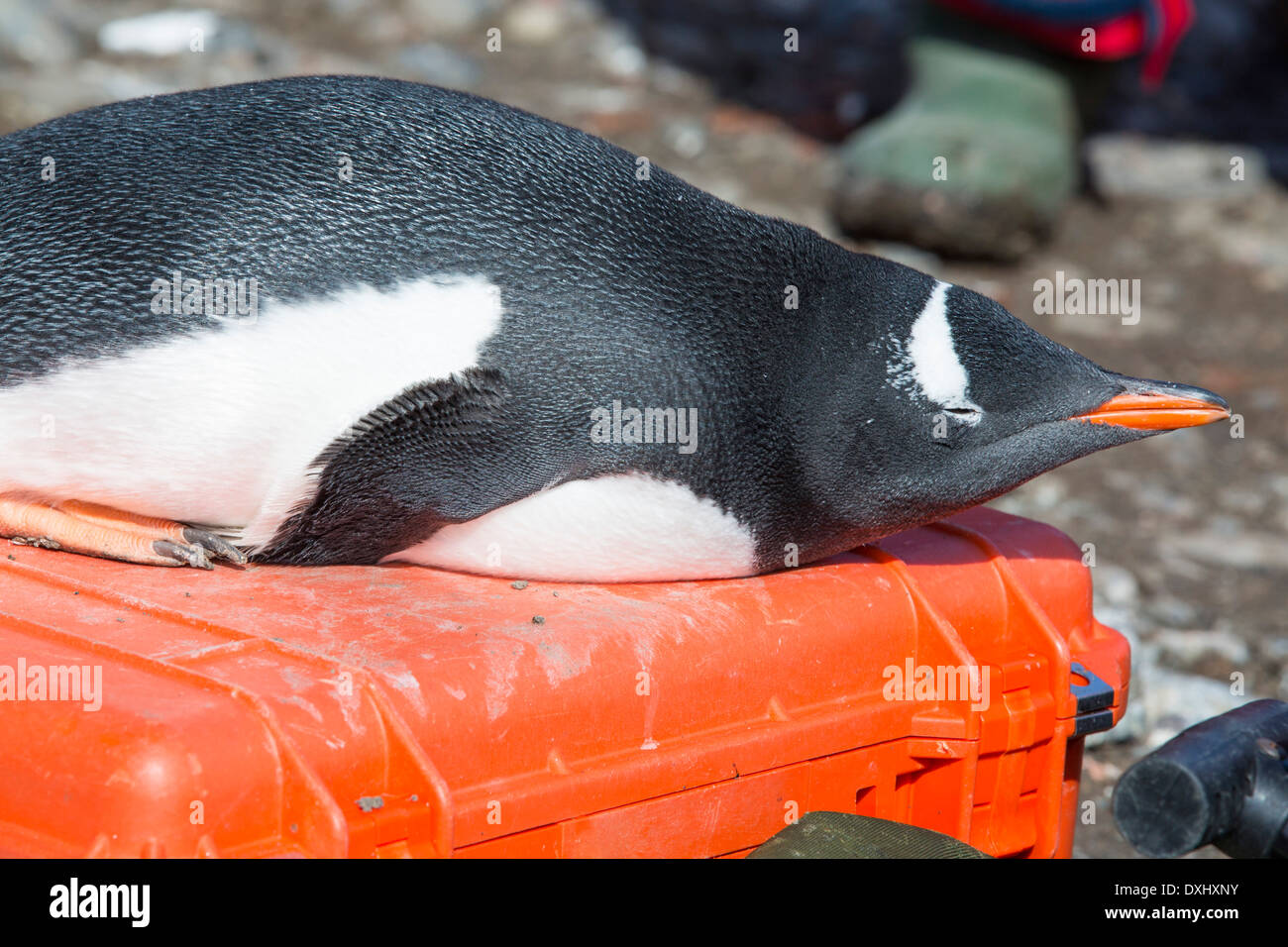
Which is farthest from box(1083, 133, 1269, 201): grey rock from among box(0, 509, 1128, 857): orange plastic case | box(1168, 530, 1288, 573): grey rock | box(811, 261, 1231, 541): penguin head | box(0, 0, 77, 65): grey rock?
box(811, 261, 1231, 541): penguin head

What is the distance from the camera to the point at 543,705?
150cm

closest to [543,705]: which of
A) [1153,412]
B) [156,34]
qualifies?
[1153,412]

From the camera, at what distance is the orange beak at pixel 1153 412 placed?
5.94 feet

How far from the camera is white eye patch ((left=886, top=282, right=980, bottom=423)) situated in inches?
70.5

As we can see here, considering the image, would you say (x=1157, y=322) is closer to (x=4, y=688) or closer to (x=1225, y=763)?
(x=1225, y=763)

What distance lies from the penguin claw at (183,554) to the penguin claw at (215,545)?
2 cm

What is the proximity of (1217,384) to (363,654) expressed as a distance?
3.33m

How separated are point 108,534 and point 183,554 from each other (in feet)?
0.34

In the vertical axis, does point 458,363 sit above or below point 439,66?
below

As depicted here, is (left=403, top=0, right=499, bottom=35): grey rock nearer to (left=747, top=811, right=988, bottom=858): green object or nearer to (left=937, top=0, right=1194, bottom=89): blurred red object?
(left=937, top=0, right=1194, bottom=89): blurred red object

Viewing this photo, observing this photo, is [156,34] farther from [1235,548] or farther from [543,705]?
[543,705]

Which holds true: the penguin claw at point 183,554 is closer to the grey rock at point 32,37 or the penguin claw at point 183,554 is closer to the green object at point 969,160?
the green object at point 969,160

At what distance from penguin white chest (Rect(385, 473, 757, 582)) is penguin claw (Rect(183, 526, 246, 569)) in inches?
7.0
